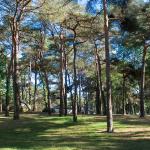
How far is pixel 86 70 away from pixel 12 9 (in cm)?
3079

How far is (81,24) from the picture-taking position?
3659cm

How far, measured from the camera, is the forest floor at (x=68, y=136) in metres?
19.3

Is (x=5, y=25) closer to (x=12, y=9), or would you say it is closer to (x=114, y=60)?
→ (x=12, y=9)

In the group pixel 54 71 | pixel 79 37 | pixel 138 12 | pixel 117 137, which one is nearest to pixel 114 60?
pixel 54 71

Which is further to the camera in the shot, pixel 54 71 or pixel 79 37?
pixel 54 71

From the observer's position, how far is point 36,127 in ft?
96.2

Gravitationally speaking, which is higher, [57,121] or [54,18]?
[54,18]

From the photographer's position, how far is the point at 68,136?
79.4 feet

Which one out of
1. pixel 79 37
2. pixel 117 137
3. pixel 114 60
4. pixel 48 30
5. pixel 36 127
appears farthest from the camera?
pixel 114 60

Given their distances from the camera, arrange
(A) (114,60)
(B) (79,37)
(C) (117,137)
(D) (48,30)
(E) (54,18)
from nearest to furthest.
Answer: (C) (117,137)
(E) (54,18)
(B) (79,37)
(D) (48,30)
(A) (114,60)

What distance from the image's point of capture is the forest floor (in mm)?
19328

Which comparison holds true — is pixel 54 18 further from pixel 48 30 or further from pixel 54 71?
pixel 54 71

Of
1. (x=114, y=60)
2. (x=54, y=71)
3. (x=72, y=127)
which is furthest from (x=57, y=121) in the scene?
(x=54, y=71)

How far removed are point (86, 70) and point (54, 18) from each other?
30.2 m
